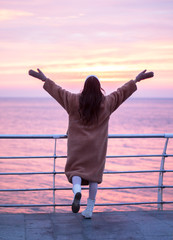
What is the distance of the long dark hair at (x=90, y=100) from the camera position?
13.7 ft

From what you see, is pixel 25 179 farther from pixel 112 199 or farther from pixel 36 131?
pixel 36 131

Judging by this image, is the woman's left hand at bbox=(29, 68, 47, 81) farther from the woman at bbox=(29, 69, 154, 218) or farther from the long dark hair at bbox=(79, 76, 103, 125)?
the long dark hair at bbox=(79, 76, 103, 125)

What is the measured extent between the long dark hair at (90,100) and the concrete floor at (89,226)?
3.33ft

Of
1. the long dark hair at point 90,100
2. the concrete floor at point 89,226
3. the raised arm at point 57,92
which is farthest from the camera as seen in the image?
the raised arm at point 57,92

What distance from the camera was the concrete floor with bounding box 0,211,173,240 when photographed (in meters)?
3.91

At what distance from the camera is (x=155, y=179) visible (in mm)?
17531

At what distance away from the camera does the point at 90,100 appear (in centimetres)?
418

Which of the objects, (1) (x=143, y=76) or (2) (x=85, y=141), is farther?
(1) (x=143, y=76)

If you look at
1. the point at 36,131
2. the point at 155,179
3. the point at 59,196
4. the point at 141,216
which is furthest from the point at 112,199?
the point at 36,131

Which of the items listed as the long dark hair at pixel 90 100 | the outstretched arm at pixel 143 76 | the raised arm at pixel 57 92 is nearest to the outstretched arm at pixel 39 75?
the raised arm at pixel 57 92

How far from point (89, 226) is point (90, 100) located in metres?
1.22

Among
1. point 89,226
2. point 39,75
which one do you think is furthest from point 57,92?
point 89,226

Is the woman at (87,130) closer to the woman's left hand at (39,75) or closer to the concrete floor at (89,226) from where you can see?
the woman's left hand at (39,75)

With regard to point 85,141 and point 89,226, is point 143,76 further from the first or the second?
point 89,226
